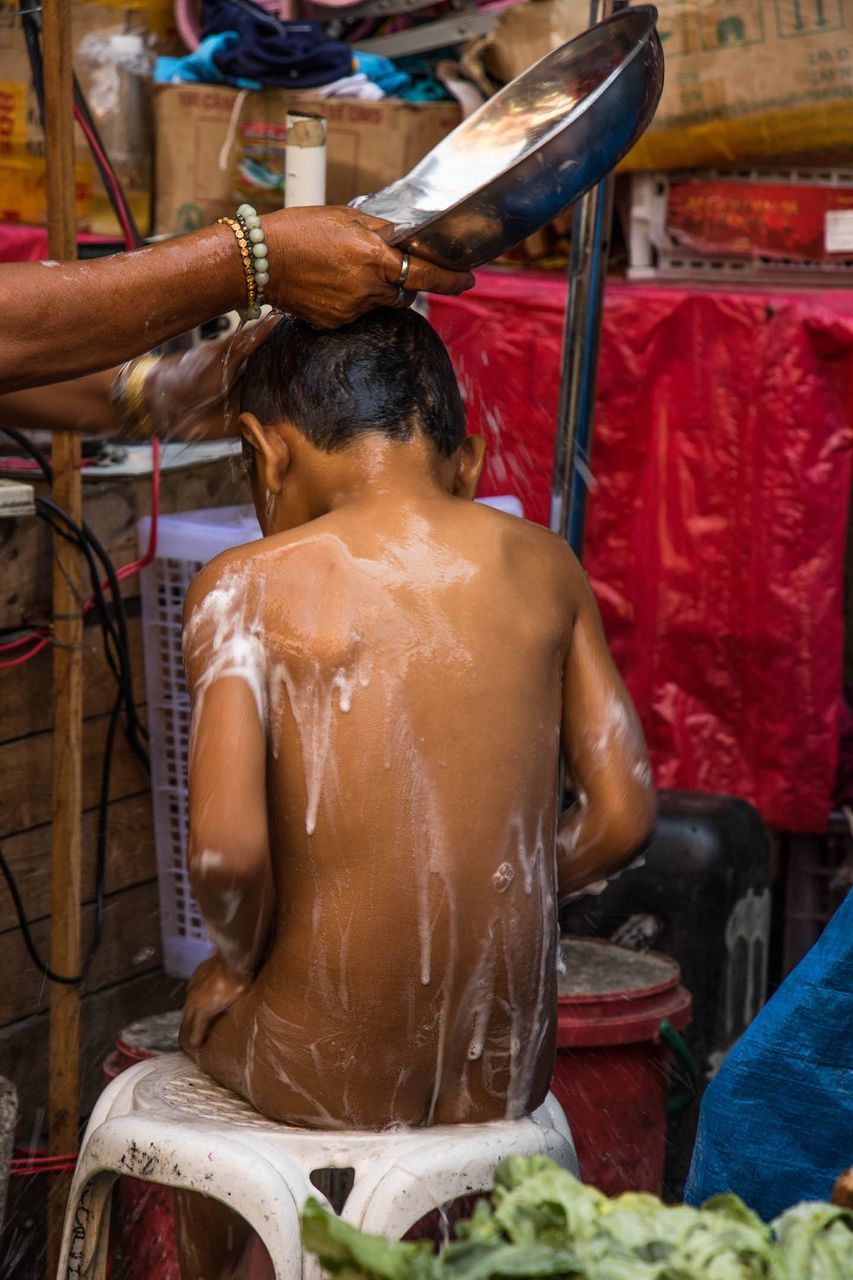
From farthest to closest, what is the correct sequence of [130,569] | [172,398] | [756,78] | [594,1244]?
1. [756,78]
2. [130,569]
3. [172,398]
4. [594,1244]

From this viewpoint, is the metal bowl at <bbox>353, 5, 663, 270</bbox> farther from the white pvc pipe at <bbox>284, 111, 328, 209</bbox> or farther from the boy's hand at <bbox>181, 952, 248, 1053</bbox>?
the boy's hand at <bbox>181, 952, 248, 1053</bbox>

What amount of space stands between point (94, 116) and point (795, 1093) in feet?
11.3

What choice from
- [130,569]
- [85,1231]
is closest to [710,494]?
[130,569]

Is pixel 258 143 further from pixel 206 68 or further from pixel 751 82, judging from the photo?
pixel 751 82

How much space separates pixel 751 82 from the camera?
11.9 feet

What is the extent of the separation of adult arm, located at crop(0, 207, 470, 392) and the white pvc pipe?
36.9 inches

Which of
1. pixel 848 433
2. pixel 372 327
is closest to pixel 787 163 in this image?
pixel 848 433

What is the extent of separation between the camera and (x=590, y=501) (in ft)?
12.8

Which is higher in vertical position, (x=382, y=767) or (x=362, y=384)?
(x=362, y=384)

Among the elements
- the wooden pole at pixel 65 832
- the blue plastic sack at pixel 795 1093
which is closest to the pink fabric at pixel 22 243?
the wooden pole at pixel 65 832

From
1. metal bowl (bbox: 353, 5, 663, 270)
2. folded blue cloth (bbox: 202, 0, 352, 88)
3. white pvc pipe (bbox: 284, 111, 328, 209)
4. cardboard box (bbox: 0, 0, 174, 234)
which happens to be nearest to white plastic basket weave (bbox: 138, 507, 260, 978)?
white pvc pipe (bbox: 284, 111, 328, 209)

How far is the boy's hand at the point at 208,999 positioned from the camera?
190 cm

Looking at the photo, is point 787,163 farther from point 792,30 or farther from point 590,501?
point 590,501

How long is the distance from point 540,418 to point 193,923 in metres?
1.48
